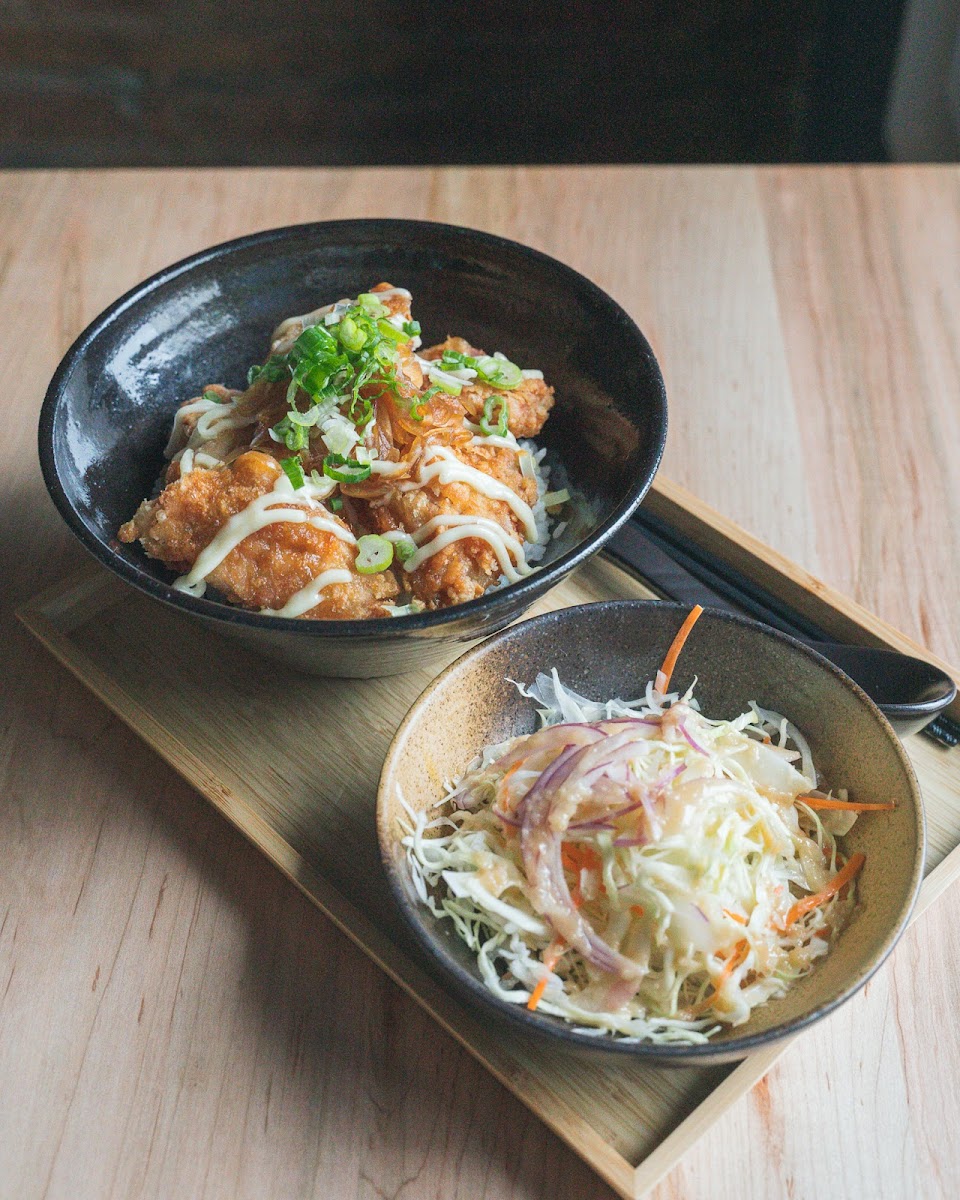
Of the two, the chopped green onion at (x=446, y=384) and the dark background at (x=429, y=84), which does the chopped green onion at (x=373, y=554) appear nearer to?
the chopped green onion at (x=446, y=384)

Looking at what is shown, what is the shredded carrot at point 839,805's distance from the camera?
1.53 meters

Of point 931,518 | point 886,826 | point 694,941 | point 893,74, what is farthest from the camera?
point 893,74

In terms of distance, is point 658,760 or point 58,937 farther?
point 58,937

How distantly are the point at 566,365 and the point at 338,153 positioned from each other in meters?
3.32

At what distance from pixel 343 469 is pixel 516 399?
1.24 ft

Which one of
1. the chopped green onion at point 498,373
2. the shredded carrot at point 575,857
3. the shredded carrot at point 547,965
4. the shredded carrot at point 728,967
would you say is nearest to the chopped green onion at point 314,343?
the chopped green onion at point 498,373

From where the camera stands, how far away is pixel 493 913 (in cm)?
145

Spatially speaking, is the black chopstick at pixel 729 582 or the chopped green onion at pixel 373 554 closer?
the chopped green onion at pixel 373 554

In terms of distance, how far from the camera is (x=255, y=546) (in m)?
1.74

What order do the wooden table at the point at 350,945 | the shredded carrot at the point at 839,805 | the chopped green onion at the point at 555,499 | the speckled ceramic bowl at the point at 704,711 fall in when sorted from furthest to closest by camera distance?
the chopped green onion at the point at 555,499
the shredded carrot at the point at 839,805
the wooden table at the point at 350,945
the speckled ceramic bowl at the point at 704,711

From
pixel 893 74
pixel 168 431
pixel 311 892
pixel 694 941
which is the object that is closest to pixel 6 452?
pixel 168 431

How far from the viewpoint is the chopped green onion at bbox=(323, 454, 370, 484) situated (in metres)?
1.82

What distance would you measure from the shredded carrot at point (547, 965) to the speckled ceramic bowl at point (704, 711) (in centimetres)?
3

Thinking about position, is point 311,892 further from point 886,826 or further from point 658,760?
point 886,826
